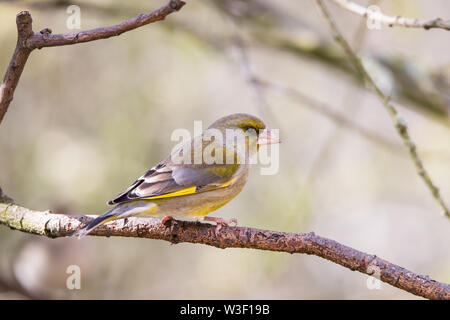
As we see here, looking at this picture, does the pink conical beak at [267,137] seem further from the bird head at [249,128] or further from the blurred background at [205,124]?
the blurred background at [205,124]

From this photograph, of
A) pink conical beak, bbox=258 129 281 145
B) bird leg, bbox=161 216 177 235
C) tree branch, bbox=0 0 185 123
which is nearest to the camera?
tree branch, bbox=0 0 185 123

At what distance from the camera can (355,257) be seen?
9.58 ft

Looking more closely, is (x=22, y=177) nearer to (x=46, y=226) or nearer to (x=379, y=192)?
(x=46, y=226)

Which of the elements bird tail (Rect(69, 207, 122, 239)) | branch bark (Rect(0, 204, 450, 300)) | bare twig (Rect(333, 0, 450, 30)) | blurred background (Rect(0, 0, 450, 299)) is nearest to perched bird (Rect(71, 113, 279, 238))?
bird tail (Rect(69, 207, 122, 239))

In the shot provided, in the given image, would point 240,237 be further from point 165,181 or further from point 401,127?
point 401,127

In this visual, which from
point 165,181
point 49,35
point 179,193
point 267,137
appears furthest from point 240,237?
point 49,35

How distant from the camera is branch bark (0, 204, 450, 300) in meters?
2.91

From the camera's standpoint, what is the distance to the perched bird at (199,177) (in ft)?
11.2

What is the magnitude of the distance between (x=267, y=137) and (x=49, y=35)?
79.0 inches

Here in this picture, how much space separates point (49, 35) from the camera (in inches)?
108

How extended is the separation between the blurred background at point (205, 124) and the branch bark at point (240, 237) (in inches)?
63.2

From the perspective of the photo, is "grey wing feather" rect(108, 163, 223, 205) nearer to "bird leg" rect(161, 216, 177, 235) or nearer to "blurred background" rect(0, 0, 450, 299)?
"bird leg" rect(161, 216, 177, 235)

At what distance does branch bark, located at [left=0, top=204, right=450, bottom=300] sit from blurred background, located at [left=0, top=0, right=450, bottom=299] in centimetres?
160
